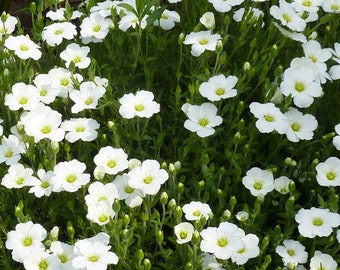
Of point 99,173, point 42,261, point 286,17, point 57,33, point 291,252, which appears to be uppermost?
point 286,17

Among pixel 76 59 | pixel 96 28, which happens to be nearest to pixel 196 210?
pixel 76 59

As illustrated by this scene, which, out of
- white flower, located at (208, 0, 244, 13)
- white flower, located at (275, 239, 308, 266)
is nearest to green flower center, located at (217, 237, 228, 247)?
white flower, located at (275, 239, 308, 266)

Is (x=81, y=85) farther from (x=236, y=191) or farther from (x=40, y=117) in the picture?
(x=236, y=191)

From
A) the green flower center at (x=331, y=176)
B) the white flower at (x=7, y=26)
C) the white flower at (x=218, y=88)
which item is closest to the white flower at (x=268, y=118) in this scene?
the white flower at (x=218, y=88)

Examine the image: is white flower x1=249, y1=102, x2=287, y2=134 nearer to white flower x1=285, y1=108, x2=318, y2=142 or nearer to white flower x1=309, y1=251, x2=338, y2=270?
white flower x1=285, y1=108, x2=318, y2=142

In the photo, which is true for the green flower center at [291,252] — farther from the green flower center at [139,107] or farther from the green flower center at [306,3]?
the green flower center at [306,3]

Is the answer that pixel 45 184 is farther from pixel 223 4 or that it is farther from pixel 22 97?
pixel 223 4

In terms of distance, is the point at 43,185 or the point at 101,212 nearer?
the point at 101,212
